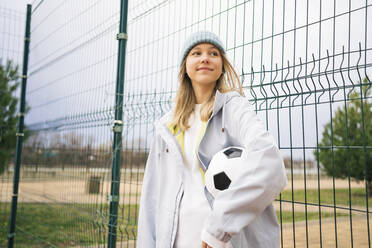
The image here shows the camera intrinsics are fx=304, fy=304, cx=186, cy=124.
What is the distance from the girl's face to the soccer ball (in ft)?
1.41

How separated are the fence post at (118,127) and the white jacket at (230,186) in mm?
1229

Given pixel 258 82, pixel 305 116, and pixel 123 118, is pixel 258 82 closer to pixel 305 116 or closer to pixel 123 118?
pixel 305 116

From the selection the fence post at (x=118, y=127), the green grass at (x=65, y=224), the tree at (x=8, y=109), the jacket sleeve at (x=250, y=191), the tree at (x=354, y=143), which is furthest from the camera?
the tree at (x=8, y=109)

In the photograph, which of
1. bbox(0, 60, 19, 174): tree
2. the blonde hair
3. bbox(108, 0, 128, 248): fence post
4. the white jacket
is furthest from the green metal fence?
bbox(0, 60, 19, 174): tree

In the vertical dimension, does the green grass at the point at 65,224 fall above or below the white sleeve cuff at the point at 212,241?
below

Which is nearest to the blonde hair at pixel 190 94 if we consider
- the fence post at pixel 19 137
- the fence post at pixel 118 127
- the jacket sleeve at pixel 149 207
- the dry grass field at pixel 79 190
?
the jacket sleeve at pixel 149 207

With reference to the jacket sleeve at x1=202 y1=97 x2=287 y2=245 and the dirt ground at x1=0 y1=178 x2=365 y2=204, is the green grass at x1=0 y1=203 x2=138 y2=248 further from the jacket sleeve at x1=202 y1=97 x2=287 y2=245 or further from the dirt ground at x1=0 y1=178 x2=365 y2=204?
the jacket sleeve at x1=202 y1=97 x2=287 y2=245

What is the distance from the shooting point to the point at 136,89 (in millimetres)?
2863

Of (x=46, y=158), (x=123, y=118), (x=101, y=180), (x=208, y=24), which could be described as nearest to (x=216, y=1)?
(x=208, y=24)

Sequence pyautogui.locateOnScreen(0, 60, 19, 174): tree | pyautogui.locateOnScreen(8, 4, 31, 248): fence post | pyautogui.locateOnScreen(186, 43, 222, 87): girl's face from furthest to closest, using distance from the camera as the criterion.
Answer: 1. pyautogui.locateOnScreen(0, 60, 19, 174): tree
2. pyautogui.locateOnScreen(8, 4, 31, 248): fence post
3. pyautogui.locateOnScreen(186, 43, 222, 87): girl's face

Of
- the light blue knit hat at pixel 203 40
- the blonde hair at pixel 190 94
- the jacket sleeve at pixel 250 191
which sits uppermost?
the light blue knit hat at pixel 203 40

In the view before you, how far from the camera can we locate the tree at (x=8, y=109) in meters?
6.61

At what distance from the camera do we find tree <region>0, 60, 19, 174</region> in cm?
661

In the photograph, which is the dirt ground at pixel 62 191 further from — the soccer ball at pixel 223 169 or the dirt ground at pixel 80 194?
the soccer ball at pixel 223 169
